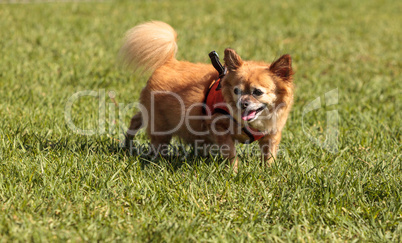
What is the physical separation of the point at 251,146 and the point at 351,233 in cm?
171

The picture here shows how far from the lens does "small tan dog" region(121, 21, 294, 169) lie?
3.88 meters

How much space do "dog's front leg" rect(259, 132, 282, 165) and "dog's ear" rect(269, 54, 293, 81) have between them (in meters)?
0.57

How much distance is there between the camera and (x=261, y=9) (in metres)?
12.3

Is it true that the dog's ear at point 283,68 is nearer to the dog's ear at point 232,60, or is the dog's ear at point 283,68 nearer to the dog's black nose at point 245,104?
the dog's ear at point 232,60

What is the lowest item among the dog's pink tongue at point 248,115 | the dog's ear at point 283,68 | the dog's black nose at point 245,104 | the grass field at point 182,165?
the grass field at point 182,165

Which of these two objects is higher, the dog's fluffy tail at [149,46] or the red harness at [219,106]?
the dog's fluffy tail at [149,46]

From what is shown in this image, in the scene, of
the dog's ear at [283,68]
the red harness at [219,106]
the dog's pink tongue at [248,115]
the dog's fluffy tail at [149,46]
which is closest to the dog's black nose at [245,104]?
the dog's pink tongue at [248,115]

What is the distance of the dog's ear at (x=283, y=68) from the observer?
3.78m

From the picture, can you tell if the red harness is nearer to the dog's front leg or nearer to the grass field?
the dog's front leg

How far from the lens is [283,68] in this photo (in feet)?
12.6

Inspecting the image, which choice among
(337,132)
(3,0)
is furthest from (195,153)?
(3,0)

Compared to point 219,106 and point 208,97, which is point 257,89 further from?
point 208,97

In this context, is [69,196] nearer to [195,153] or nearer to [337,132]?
[195,153]

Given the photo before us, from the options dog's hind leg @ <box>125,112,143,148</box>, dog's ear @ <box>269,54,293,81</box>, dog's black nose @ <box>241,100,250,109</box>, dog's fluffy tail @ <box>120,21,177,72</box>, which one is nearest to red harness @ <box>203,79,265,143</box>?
dog's black nose @ <box>241,100,250,109</box>
